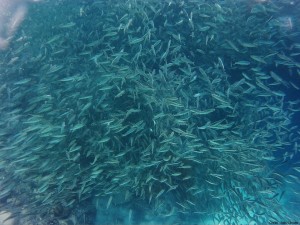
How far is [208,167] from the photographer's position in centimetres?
642

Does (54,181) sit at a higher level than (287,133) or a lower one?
higher

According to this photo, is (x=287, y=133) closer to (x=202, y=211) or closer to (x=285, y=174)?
(x=285, y=174)

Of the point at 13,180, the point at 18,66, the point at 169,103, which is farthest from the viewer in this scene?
the point at 18,66

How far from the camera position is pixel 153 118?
20.0 feet

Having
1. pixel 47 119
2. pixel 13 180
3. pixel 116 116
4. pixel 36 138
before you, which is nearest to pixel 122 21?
A: pixel 116 116

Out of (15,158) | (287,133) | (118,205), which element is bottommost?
(287,133)

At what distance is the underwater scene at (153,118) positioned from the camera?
20.3ft

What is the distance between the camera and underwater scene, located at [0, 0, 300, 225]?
619 cm

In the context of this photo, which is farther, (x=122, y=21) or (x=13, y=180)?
(x=122, y=21)

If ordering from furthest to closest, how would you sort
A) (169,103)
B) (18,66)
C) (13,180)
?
(18,66)
(13,180)
(169,103)

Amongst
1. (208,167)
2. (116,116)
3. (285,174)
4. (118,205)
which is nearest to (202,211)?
(208,167)

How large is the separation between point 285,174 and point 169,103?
4.30 m

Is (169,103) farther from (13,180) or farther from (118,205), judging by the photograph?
(13,180)

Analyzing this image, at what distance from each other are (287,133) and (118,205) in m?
5.20
